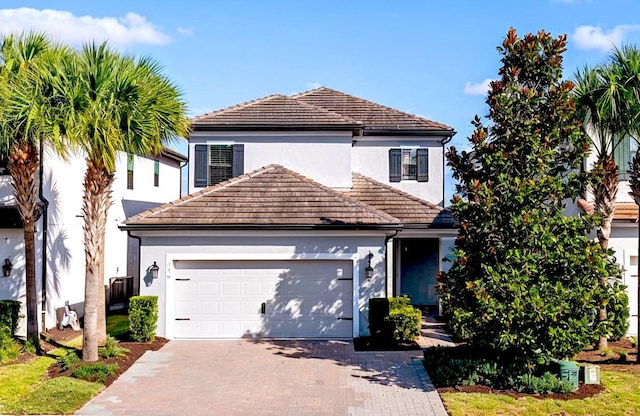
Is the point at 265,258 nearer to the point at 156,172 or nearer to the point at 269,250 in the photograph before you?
the point at 269,250

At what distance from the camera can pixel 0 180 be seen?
51.6ft

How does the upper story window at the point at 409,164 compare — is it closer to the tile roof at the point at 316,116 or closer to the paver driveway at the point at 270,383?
the tile roof at the point at 316,116

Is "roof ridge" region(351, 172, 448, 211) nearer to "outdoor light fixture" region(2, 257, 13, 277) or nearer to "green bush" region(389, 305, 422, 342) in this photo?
"green bush" region(389, 305, 422, 342)

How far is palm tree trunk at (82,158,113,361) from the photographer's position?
483 inches

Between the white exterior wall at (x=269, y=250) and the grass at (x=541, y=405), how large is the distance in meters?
5.23

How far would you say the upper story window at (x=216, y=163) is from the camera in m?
19.7

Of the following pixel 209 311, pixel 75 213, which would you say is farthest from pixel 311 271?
pixel 75 213

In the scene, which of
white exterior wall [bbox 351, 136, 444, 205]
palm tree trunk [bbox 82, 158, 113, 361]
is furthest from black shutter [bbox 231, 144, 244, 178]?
palm tree trunk [bbox 82, 158, 113, 361]

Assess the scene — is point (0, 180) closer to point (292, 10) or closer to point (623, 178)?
point (292, 10)

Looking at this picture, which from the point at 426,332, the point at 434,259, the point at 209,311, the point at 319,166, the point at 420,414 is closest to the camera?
the point at 420,414

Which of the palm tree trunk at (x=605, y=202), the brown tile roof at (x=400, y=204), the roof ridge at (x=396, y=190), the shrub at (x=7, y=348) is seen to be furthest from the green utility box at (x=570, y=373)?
the shrub at (x=7, y=348)

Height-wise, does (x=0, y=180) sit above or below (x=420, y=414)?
above

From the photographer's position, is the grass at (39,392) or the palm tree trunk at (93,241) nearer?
the grass at (39,392)

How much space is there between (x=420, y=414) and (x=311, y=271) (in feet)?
21.6
